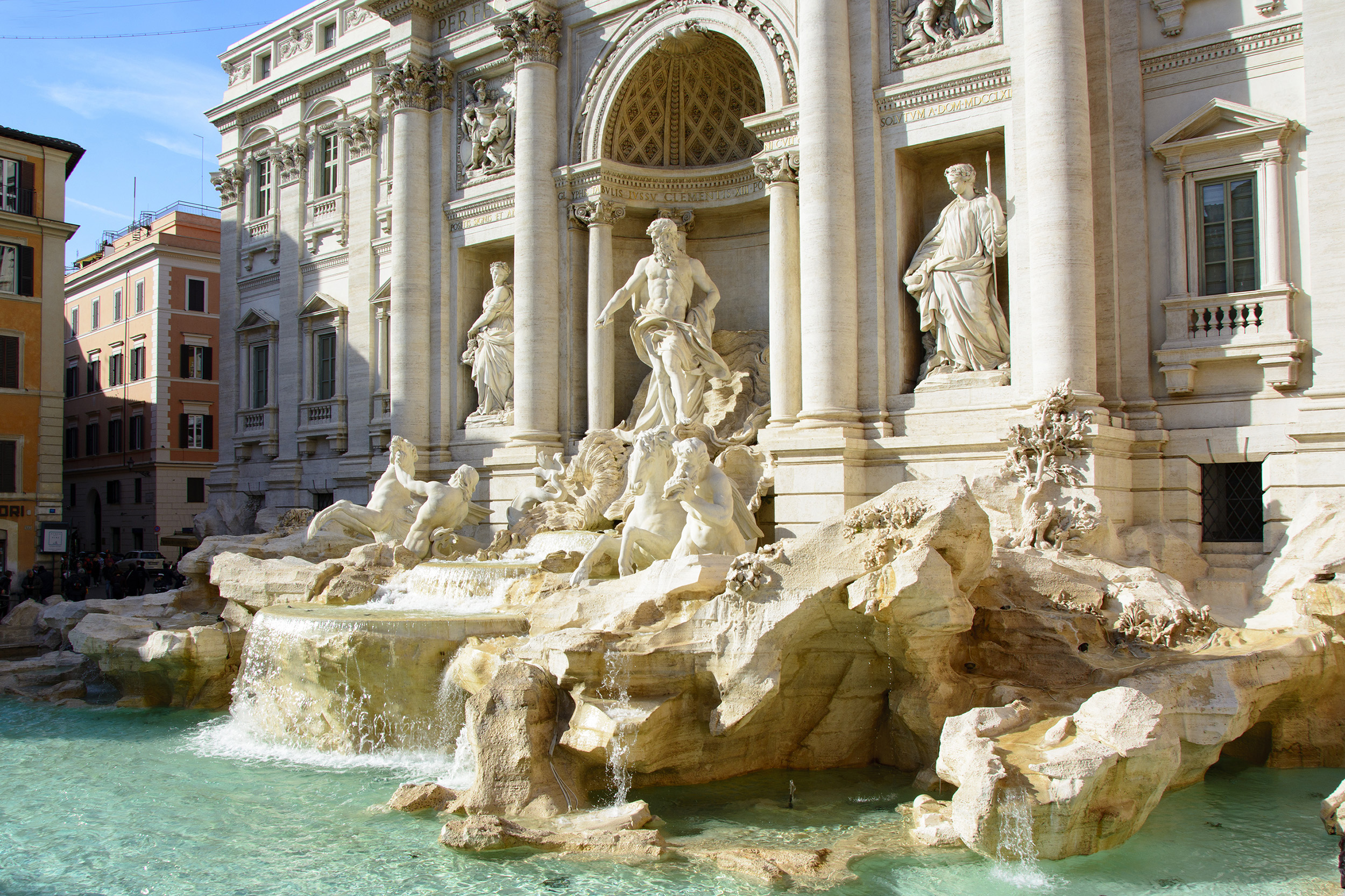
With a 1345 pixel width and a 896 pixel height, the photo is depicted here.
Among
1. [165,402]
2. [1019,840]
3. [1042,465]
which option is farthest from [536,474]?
[165,402]

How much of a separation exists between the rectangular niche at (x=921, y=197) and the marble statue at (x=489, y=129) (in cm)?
798

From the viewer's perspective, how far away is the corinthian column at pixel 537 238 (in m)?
19.3

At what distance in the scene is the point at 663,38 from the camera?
59.6ft

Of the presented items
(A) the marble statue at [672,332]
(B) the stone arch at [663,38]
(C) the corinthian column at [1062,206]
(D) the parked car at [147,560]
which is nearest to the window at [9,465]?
(D) the parked car at [147,560]

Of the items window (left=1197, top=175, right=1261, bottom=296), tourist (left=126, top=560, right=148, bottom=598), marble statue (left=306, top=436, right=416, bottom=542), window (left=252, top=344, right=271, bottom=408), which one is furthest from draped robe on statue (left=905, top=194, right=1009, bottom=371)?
tourist (left=126, top=560, right=148, bottom=598)

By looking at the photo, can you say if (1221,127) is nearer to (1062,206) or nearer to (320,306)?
(1062,206)

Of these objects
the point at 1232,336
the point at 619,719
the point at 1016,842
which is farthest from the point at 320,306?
the point at 1016,842

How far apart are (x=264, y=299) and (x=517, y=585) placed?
16034mm

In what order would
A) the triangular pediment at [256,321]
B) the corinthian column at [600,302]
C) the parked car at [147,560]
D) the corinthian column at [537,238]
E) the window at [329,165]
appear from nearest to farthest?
the corinthian column at [600,302], the corinthian column at [537,238], the window at [329,165], the triangular pediment at [256,321], the parked car at [147,560]

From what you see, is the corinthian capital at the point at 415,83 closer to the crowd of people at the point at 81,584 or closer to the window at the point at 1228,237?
the crowd of people at the point at 81,584

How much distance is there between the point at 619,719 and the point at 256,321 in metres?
19.9

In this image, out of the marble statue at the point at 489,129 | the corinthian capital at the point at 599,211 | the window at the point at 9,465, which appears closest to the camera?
the corinthian capital at the point at 599,211

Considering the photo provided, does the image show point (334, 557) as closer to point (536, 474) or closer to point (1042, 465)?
point (536, 474)

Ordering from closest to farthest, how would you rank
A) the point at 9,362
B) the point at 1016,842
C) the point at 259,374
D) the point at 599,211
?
1. the point at 1016,842
2. the point at 599,211
3. the point at 259,374
4. the point at 9,362
